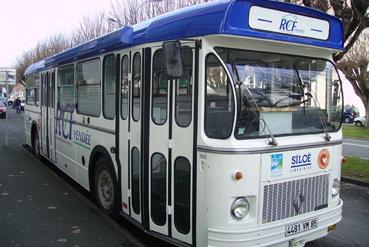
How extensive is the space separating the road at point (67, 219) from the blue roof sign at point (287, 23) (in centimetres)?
268

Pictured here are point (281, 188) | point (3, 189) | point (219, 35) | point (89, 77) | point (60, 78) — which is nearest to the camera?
point (219, 35)

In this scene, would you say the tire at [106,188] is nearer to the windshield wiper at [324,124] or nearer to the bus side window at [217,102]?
the bus side window at [217,102]

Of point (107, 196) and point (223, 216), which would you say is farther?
point (107, 196)

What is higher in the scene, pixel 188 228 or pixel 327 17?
pixel 327 17

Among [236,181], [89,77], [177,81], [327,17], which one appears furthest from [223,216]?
[89,77]

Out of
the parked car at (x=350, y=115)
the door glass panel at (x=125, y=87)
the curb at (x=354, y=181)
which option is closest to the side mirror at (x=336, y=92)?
the door glass panel at (x=125, y=87)

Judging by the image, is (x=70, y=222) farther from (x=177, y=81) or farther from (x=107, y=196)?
(x=177, y=81)

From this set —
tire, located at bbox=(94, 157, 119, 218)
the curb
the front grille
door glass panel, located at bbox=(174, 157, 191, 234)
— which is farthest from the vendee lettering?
the curb

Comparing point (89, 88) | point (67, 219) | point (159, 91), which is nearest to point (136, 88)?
point (159, 91)

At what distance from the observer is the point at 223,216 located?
4301 millimetres

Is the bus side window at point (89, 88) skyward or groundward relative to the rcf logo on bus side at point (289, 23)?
groundward

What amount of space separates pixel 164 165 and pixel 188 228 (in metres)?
0.75

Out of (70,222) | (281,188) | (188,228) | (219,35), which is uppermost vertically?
(219,35)

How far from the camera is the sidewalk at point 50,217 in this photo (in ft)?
18.6
